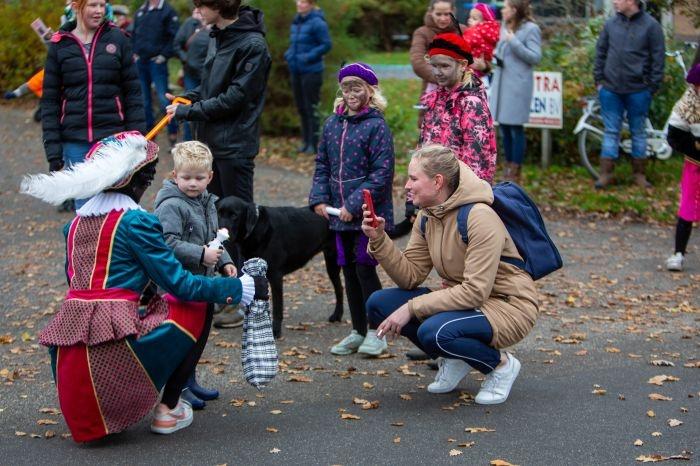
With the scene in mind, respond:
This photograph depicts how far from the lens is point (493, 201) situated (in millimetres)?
5895

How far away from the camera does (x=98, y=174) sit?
5098mm

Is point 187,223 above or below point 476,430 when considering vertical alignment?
above

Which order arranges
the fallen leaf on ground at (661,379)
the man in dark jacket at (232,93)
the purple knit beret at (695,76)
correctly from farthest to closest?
the purple knit beret at (695,76) < the man in dark jacket at (232,93) < the fallen leaf on ground at (661,379)

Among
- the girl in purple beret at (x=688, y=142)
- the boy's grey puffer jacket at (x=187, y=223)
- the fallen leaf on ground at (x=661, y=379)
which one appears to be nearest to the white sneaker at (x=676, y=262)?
the girl in purple beret at (x=688, y=142)

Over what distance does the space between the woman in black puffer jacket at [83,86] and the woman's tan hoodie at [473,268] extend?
10.6 ft

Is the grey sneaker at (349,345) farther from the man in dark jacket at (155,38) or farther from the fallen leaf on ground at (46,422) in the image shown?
the man in dark jacket at (155,38)

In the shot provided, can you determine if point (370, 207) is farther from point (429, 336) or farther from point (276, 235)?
point (276, 235)

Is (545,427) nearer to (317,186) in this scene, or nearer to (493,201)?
(493,201)

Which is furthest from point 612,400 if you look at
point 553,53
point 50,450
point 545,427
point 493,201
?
point 553,53

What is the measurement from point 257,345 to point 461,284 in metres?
1.14

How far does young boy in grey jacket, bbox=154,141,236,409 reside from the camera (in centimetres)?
580

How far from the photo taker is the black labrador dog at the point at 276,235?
709 centimetres

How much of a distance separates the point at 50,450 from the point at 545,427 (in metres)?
2.47

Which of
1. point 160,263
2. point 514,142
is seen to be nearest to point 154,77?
point 514,142
